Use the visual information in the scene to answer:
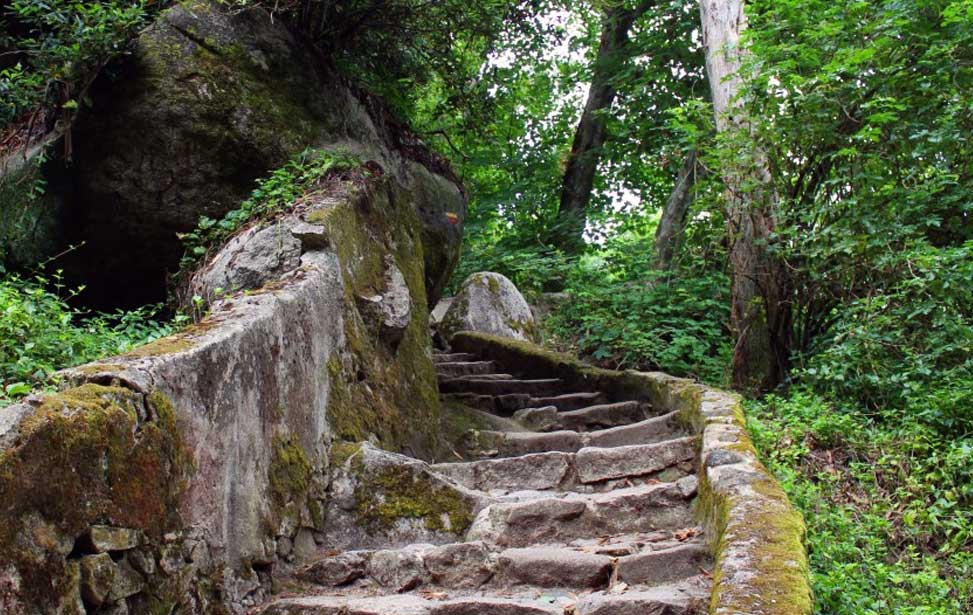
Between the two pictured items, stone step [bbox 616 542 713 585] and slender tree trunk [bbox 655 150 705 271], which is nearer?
stone step [bbox 616 542 713 585]

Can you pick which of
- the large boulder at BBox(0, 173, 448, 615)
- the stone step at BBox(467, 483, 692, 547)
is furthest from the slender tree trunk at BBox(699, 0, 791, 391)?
the stone step at BBox(467, 483, 692, 547)

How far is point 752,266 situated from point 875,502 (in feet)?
9.18

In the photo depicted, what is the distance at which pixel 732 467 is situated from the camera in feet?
11.8

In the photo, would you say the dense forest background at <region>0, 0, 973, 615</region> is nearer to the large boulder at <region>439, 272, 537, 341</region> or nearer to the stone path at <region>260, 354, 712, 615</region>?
the stone path at <region>260, 354, 712, 615</region>

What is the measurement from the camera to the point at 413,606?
3045mm

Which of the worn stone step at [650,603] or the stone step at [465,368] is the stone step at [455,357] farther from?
the worn stone step at [650,603]

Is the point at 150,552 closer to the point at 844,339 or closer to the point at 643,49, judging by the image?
the point at 844,339

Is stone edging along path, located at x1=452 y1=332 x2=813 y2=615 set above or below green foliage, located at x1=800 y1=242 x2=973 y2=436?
below

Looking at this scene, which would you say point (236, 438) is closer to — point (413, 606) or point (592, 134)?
point (413, 606)

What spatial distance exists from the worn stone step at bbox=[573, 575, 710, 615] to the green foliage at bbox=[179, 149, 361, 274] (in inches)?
128

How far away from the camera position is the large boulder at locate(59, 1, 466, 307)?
18.5 ft

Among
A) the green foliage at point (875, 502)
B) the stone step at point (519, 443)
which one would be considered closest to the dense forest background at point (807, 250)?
the green foliage at point (875, 502)

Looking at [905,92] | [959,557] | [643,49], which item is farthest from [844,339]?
[643,49]

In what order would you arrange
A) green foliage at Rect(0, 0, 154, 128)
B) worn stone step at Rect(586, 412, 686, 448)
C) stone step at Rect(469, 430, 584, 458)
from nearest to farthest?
1. green foliage at Rect(0, 0, 154, 128)
2. worn stone step at Rect(586, 412, 686, 448)
3. stone step at Rect(469, 430, 584, 458)
